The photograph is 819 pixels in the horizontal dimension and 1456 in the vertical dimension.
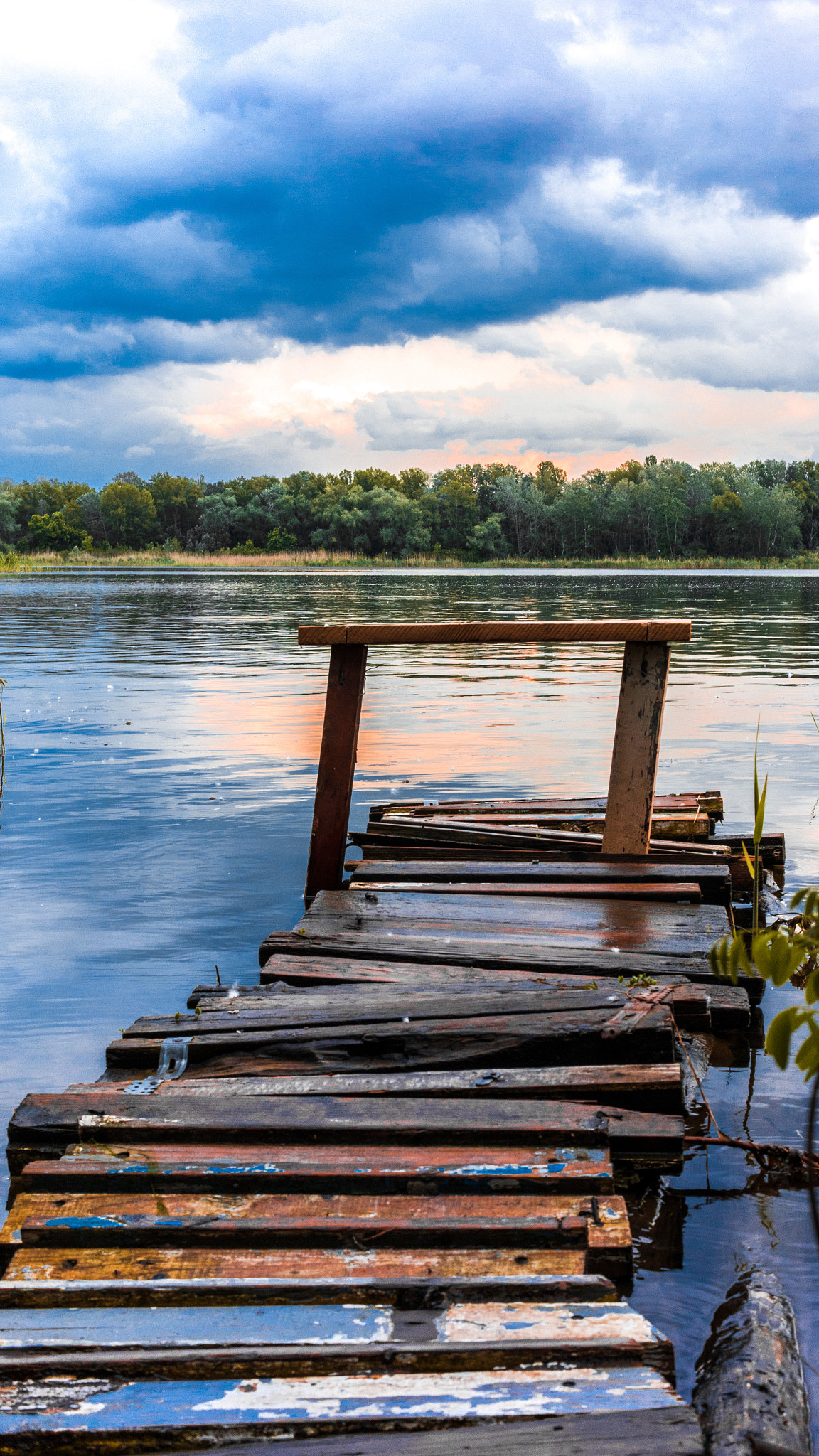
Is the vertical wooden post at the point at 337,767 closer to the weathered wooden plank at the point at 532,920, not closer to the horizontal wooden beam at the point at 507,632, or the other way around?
the horizontal wooden beam at the point at 507,632

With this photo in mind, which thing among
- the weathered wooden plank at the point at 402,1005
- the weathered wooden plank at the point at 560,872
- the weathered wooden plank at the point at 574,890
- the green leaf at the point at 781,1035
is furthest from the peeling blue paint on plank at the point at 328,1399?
the weathered wooden plank at the point at 560,872

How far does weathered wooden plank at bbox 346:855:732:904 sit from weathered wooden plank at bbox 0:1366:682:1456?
14.2 feet

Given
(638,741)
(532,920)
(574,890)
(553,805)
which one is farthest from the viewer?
(553,805)

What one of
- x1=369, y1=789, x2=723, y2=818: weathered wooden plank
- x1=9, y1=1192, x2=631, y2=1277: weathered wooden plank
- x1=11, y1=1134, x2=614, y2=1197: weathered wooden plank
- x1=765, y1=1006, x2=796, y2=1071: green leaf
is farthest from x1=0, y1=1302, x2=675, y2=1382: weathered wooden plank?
x1=369, y1=789, x2=723, y2=818: weathered wooden plank

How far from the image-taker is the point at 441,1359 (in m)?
2.33

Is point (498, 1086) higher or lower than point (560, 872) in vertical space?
lower

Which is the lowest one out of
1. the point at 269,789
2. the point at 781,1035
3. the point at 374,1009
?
the point at 269,789

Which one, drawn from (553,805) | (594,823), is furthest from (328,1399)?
(553,805)

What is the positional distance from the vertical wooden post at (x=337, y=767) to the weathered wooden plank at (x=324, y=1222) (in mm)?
3835

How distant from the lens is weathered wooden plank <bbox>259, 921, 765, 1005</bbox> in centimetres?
503

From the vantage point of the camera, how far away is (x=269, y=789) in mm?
12195

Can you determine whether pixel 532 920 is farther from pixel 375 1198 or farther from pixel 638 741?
pixel 375 1198

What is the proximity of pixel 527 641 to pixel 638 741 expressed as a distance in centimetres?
91

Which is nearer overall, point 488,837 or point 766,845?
point 488,837
